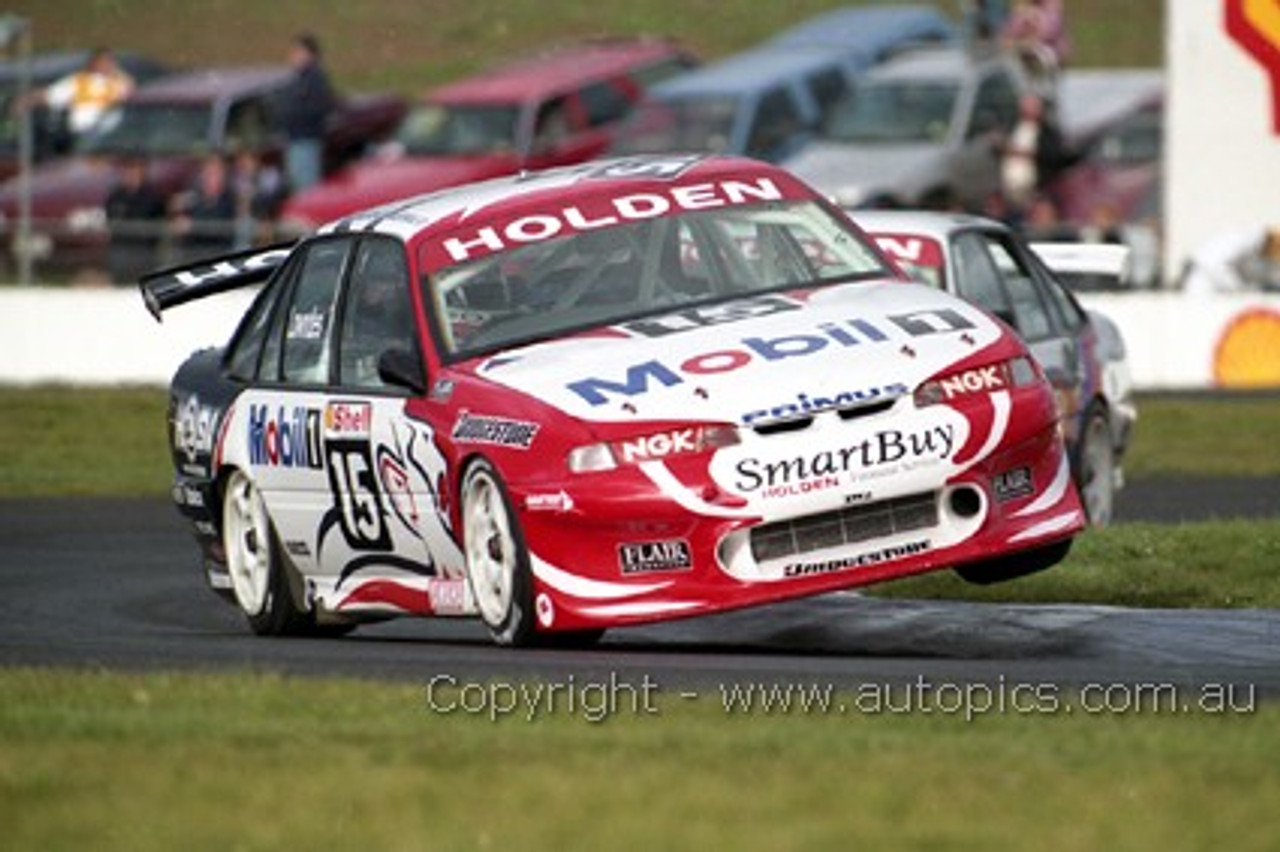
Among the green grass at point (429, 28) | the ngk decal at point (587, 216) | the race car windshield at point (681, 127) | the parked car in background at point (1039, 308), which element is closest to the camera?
the ngk decal at point (587, 216)

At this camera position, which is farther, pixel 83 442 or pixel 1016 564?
pixel 83 442

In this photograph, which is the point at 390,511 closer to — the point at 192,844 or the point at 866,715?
the point at 866,715

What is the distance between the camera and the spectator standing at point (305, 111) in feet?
104

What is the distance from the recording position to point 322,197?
33406 mm

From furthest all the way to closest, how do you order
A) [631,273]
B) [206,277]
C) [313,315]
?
[206,277] → [313,315] → [631,273]

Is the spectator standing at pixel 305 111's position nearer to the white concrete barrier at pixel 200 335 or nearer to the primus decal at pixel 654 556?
the white concrete barrier at pixel 200 335

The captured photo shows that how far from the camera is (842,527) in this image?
1042 centimetres

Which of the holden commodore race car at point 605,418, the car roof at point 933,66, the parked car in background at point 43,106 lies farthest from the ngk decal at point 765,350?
the parked car in background at point 43,106

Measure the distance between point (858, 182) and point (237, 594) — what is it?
65.6 feet

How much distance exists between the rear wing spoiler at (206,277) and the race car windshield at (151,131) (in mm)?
22989

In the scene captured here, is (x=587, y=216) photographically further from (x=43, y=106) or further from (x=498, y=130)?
(x=43, y=106)

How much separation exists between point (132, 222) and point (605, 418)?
72.9ft

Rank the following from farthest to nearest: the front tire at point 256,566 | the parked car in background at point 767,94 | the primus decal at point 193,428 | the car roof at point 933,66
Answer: the parked car in background at point 767,94 < the car roof at point 933,66 < the primus decal at point 193,428 < the front tire at point 256,566

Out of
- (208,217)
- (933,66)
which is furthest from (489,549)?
(933,66)
